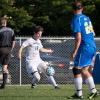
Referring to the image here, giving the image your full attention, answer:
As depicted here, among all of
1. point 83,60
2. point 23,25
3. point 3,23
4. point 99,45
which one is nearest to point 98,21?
point 23,25

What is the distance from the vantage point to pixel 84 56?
12859mm

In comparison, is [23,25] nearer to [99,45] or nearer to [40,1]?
[40,1]

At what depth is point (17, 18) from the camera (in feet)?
110

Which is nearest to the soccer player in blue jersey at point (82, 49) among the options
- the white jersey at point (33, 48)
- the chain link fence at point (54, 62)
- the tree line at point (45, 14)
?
the white jersey at point (33, 48)

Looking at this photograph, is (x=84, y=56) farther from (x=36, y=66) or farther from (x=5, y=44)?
(x=5, y=44)

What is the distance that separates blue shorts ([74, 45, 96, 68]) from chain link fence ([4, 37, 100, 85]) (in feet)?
22.2

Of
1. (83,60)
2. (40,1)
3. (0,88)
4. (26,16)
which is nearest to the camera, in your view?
(83,60)

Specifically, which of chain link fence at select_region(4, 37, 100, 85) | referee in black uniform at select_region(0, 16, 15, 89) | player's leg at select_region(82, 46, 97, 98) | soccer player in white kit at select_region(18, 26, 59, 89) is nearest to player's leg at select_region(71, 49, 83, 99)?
player's leg at select_region(82, 46, 97, 98)

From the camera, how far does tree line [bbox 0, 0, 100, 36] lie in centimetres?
3328

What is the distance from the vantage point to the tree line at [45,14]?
109ft

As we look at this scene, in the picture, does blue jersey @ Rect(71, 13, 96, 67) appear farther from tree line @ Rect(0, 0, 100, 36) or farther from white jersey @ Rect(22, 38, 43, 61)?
tree line @ Rect(0, 0, 100, 36)

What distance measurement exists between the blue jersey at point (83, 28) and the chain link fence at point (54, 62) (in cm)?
679

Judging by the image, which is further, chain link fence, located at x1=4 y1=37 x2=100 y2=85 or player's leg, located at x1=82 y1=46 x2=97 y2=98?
chain link fence, located at x1=4 y1=37 x2=100 y2=85

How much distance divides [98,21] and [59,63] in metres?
16.3
